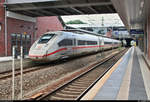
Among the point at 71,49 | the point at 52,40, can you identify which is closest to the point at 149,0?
the point at 52,40

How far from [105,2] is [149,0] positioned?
619 centimetres

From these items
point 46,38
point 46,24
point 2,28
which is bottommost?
point 46,38

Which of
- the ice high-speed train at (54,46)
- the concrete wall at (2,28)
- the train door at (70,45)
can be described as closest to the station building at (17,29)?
the concrete wall at (2,28)

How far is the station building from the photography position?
18.7m

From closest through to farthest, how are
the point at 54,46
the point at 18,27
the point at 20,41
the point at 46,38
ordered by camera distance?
1. the point at 54,46
2. the point at 46,38
3. the point at 18,27
4. the point at 20,41

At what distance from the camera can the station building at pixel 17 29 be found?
61.2ft

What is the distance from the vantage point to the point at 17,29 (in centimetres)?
2080

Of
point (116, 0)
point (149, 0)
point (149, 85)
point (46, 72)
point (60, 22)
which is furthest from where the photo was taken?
point (60, 22)

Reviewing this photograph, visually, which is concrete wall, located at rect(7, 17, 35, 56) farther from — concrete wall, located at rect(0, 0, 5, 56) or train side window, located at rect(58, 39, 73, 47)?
train side window, located at rect(58, 39, 73, 47)

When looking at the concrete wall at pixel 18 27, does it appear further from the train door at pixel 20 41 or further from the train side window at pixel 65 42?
the train side window at pixel 65 42

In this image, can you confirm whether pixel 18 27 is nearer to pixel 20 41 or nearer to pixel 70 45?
pixel 20 41

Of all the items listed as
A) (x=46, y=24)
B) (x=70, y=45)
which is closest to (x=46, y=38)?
(x=70, y=45)

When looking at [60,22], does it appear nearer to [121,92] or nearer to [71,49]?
[71,49]

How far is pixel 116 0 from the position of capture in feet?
36.6
